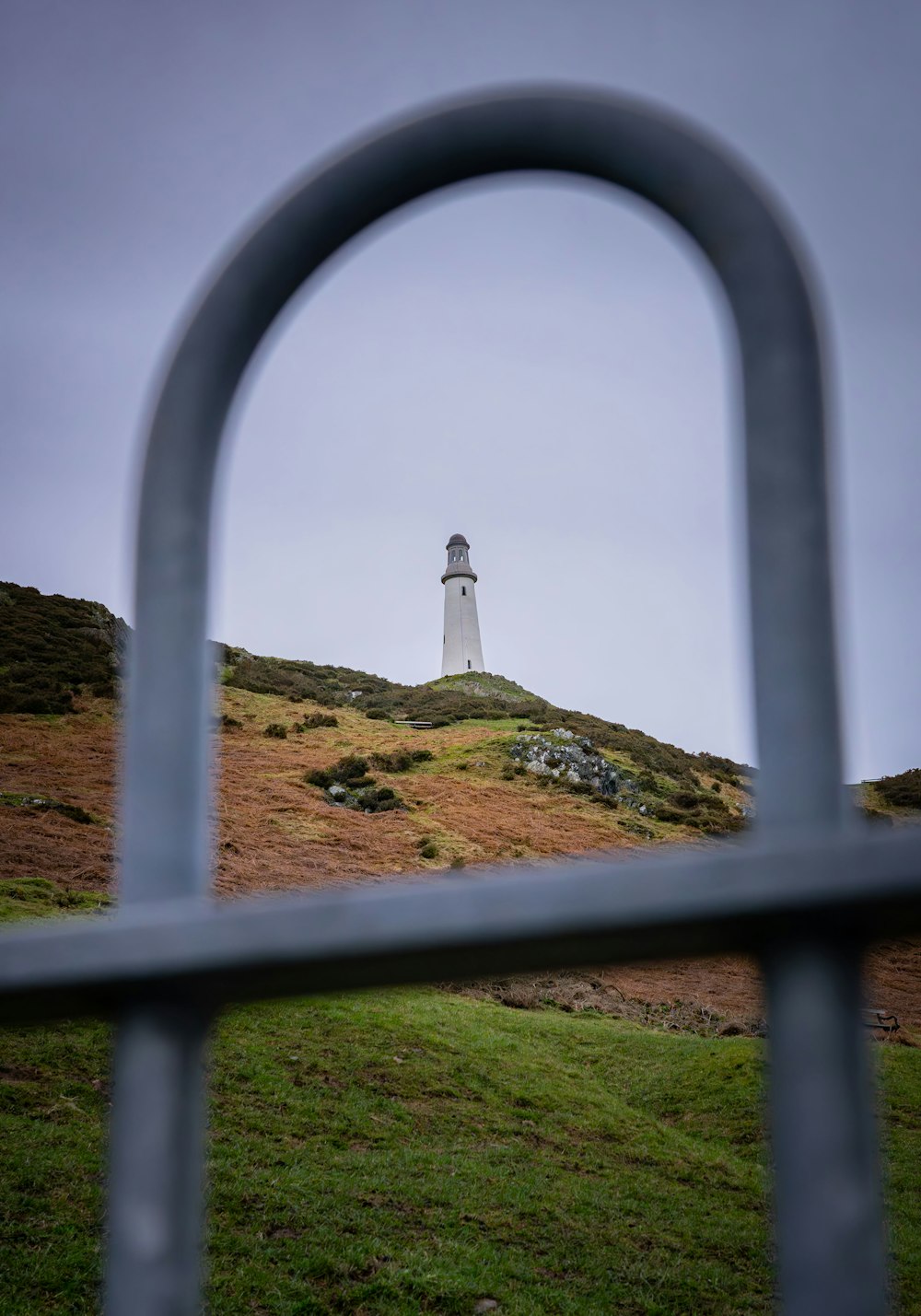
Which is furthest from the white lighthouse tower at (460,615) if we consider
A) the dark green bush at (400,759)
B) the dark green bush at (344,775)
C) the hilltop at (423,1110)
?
the hilltop at (423,1110)

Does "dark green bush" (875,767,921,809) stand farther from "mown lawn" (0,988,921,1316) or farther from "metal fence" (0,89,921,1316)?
"metal fence" (0,89,921,1316)

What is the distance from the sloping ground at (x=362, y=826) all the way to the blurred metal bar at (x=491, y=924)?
13.6m

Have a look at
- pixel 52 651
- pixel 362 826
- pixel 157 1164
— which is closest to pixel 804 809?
pixel 157 1164

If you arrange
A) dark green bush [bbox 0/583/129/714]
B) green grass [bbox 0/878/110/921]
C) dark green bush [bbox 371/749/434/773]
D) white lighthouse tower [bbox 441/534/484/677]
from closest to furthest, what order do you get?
green grass [bbox 0/878/110/921], dark green bush [bbox 0/583/129/714], dark green bush [bbox 371/749/434/773], white lighthouse tower [bbox 441/534/484/677]

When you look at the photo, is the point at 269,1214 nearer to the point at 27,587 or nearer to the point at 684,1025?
the point at 684,1025

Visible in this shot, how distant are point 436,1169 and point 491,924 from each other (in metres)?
9.52

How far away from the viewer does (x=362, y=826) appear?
23344mm

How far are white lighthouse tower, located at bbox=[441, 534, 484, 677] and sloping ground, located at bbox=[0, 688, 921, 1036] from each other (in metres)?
23.8

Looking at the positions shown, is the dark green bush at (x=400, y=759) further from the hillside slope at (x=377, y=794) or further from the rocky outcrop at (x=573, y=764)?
the rocky outcrop at (x=573, y=764)

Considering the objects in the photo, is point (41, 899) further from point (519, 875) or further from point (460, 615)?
point (460, 615)

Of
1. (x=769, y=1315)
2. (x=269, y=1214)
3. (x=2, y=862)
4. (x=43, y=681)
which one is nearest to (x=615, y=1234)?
(x=769, y=1315)

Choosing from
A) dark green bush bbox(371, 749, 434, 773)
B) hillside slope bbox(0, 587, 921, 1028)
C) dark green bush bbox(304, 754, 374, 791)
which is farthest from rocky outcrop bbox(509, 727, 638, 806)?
dark green bush bbox(304, 754, 374, 791)

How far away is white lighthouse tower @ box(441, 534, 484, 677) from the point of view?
58.0 m

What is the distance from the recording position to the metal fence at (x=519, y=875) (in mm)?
365
